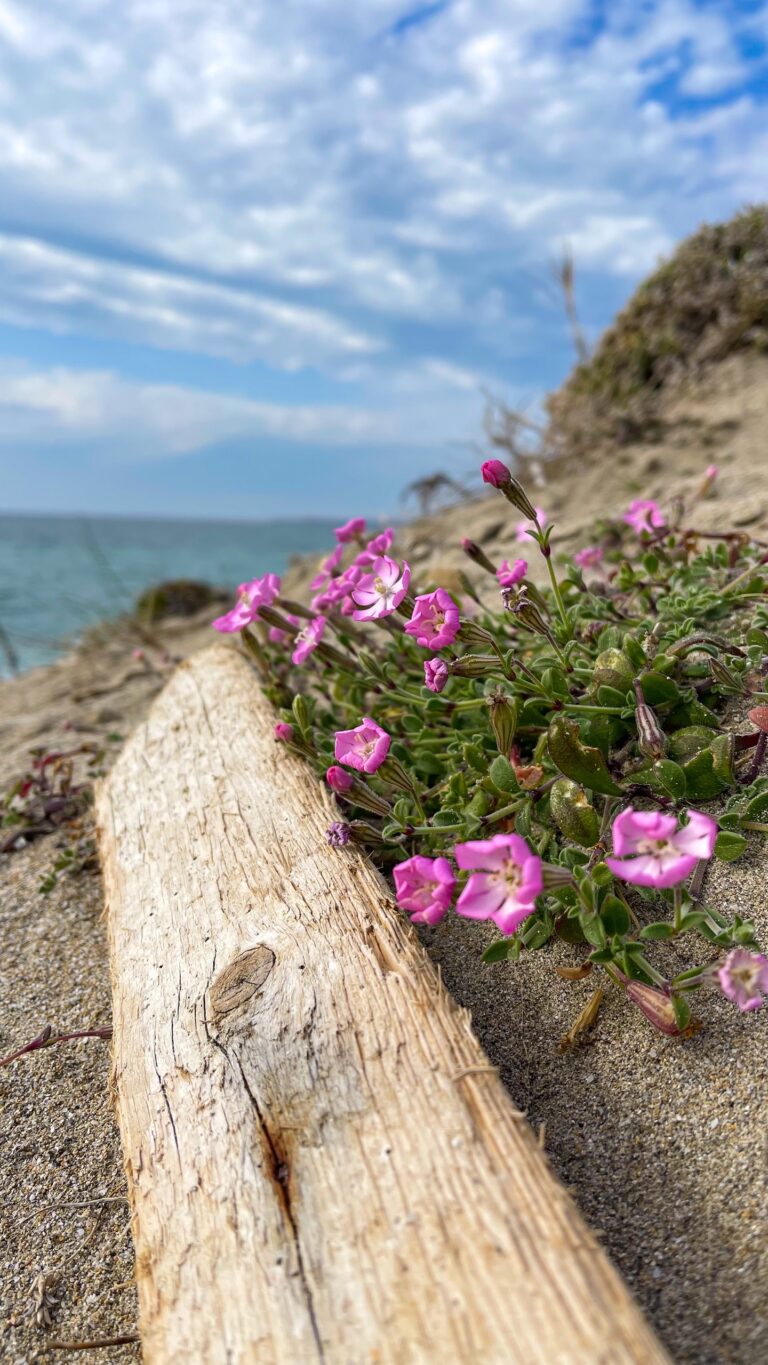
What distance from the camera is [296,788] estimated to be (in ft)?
7.62

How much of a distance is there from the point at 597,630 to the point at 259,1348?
178 cm

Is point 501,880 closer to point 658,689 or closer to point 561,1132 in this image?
point 561,1132

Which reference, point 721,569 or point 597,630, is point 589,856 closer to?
point 597,630

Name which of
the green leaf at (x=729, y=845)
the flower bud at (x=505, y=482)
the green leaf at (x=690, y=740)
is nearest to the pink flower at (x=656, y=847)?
the green leaf at (x=729, y=845)

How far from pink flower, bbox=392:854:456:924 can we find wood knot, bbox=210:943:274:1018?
342 millimetres

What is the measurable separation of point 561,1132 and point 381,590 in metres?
1.23

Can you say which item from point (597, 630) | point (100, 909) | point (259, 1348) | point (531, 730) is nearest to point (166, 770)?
point (100, 909)

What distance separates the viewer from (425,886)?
158cm

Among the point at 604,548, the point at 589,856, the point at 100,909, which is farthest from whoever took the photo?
the point at 604,548

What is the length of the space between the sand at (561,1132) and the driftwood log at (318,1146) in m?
0.25

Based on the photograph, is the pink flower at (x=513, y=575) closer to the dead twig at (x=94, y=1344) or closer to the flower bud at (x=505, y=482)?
the flower bud at (x=505, y=482)

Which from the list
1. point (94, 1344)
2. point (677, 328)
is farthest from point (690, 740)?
point (677, 328)

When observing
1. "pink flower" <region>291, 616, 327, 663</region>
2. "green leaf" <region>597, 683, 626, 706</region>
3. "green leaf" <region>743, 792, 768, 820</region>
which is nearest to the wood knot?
"pink flower" <region>291, 616, 327, 663</region>

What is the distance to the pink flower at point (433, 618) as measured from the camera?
1938 millimetres
